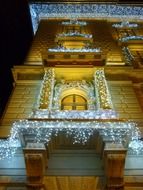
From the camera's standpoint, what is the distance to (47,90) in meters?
15.9

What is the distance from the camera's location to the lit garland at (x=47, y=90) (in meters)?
14.7

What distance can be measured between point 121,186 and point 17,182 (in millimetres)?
3287

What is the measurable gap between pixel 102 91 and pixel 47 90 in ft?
7.68

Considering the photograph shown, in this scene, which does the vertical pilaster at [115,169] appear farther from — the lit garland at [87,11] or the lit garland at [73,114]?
the lit garland at [87,11]

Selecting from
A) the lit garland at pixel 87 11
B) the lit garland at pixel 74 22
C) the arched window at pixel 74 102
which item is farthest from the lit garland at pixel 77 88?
the lit garland at pixel 87 11

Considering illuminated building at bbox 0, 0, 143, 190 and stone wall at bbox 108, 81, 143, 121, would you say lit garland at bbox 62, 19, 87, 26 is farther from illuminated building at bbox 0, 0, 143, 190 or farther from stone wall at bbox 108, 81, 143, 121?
stone wall at bbox 108, 81, 143, 121

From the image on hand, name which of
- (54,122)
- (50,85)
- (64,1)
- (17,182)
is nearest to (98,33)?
(64,1)

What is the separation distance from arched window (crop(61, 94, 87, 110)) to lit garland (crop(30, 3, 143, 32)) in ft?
39.3

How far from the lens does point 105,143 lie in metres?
11.8

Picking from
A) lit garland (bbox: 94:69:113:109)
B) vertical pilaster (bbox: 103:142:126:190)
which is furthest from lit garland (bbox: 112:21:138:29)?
vertical pilaster (bbox: 103:142:126:190)

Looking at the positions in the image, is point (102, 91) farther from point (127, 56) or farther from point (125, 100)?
point (127, 56)

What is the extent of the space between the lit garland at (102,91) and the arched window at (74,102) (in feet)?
2.88

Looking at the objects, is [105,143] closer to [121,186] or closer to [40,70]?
[121,186]

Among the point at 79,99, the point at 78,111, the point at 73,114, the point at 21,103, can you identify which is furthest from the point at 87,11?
the point at 73,114
